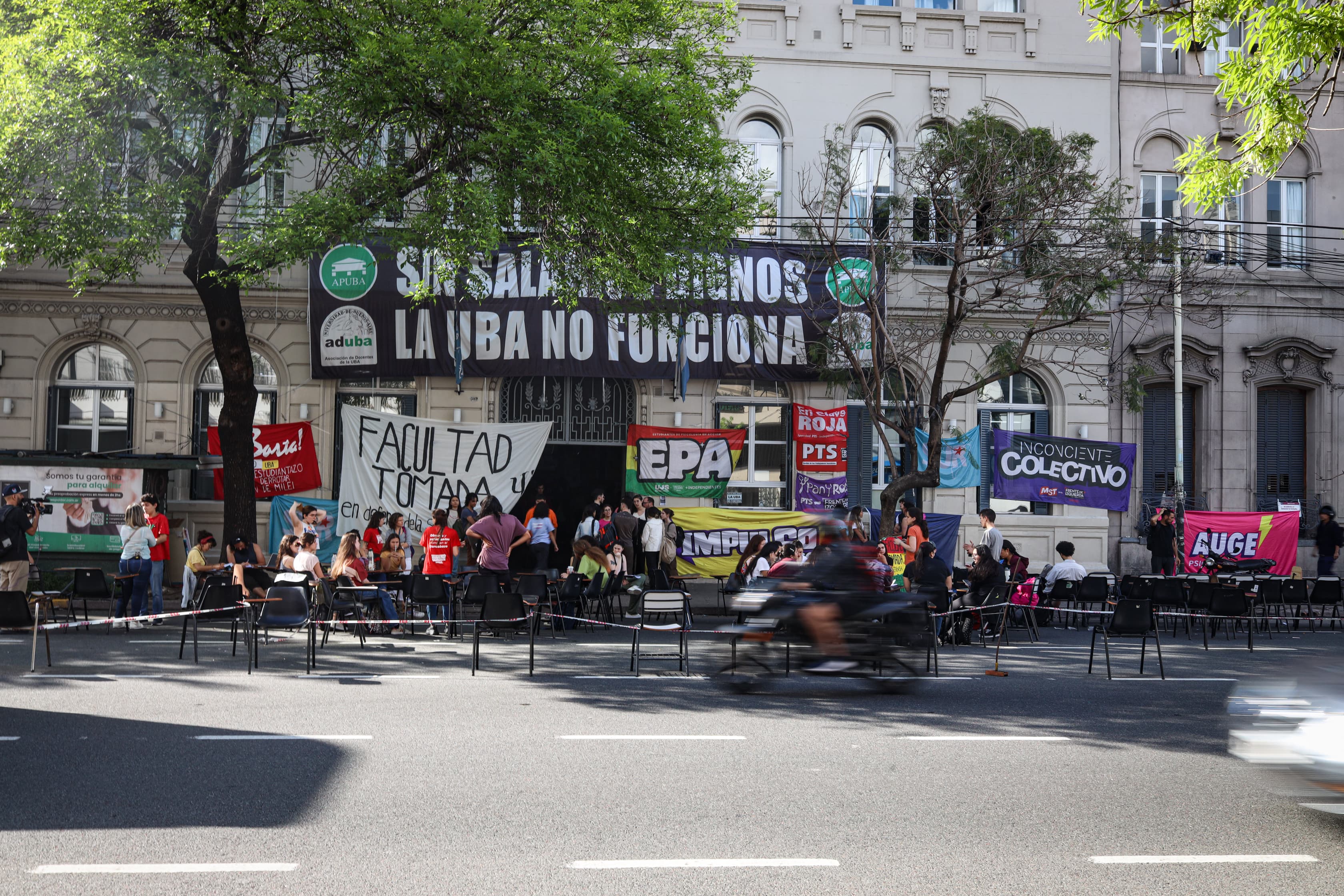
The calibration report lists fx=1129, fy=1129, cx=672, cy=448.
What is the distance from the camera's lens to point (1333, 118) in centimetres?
2689

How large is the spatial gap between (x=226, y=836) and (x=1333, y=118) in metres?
Result: 29.5

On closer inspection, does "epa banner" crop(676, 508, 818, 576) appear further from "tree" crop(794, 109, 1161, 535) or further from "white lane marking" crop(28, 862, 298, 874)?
"white lane marking" crop(28, 862, 298, 874)

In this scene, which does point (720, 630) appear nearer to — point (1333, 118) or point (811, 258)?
point (811, 258)

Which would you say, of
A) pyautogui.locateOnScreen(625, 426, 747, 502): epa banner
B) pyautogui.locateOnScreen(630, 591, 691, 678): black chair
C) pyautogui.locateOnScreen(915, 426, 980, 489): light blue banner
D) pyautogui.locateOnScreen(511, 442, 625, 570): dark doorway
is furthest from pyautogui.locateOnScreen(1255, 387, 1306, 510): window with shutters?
pyautogui.locateOnScreen(630, 591, 691, 678): black chair

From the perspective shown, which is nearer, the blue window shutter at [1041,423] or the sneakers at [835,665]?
the sneakers at [835,665]

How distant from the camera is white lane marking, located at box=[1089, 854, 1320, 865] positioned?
545 cm

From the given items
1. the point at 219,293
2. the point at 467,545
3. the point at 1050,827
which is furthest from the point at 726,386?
the point at 1050,827

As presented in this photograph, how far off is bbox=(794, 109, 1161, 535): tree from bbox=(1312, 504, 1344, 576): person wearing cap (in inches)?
242

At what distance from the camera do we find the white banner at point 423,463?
70.9ft

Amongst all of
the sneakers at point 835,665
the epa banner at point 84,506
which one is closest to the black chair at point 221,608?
the epa banner at point 84,506

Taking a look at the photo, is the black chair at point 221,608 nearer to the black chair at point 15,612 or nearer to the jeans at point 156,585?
the black chair at point 15,612

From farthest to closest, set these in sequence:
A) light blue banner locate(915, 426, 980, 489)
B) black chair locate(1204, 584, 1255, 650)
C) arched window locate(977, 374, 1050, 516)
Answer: arched window locate(977, 374, 1050, 516) < light blue banner locate(915, 426, 980, 489) < black chair locate(1204, 584, 1255, 650)

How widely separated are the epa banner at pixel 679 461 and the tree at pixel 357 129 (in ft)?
19.9

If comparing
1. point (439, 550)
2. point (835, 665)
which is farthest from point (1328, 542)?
point (439, 550)
